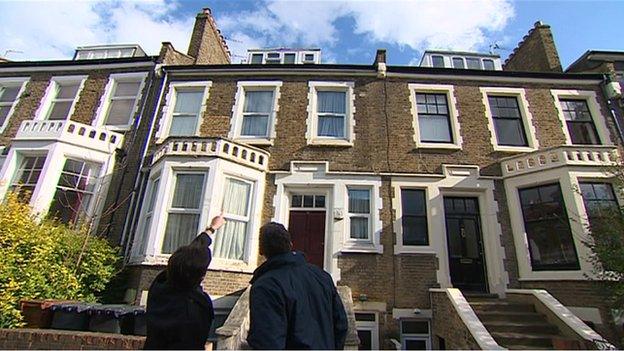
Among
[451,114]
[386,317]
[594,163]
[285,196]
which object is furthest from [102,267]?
[594,163]

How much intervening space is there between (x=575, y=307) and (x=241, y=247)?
8.65 metres

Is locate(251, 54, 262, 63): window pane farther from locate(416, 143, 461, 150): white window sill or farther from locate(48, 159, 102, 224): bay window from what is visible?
locate(416, 143, 461, 150): white window sill

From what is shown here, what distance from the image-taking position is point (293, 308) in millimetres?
2156

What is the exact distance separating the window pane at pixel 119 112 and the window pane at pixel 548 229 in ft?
44.4

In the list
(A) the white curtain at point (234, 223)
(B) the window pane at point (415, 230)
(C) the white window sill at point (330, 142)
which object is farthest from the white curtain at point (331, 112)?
(B) the window pane at point (415, 230)

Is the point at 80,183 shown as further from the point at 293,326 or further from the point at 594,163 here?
the point at 594,163

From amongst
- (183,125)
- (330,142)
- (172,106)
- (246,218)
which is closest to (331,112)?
(330,142)

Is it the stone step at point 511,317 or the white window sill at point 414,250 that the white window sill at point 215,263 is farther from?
the stone step at point 511,317

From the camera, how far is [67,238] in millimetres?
7934

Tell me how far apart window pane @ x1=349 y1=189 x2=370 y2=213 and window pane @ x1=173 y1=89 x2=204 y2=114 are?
6289mm

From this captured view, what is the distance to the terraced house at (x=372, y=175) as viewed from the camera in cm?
817

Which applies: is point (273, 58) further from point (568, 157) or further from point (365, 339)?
point (365, 339)

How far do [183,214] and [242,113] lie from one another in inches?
163

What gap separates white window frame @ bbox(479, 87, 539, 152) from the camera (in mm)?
10047
